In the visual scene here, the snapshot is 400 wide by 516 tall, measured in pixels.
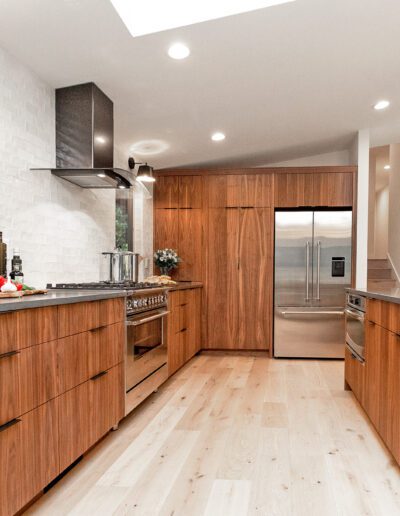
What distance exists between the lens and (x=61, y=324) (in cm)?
192

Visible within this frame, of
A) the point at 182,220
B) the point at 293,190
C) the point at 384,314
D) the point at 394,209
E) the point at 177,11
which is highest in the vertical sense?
the point at 177,11

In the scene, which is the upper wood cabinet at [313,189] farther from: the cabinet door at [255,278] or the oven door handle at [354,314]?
the oven door handle at [354,314]

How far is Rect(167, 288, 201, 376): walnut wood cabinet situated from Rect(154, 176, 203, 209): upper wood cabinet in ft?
3.46

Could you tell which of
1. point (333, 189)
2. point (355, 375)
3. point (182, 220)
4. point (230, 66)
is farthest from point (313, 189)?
point (355, 375)

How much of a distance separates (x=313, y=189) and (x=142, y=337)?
115 inches

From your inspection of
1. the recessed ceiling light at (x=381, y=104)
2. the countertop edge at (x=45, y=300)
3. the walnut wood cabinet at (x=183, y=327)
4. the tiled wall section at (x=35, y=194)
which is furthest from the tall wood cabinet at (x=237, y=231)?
the countertop edge at (x=45, y=300)

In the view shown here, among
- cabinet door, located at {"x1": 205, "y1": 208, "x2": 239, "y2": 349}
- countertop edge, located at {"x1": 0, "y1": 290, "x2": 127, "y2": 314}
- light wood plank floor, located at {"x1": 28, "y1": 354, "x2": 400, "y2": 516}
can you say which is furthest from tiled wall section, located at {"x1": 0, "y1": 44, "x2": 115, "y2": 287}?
cabinet door, located at {"x1": 205, "y1": 208, "x2": 239, "y2": 349}

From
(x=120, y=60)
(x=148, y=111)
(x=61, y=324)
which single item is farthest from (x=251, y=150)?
(x=61, y=324)

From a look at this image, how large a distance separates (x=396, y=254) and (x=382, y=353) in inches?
217

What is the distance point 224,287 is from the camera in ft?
16.9

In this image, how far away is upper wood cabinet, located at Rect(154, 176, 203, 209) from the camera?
5.25m

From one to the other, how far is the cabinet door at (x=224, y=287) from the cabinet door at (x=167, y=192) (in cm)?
56

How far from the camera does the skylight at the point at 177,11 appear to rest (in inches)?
99.1

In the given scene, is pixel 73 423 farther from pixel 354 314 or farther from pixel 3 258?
pixel 354 314
